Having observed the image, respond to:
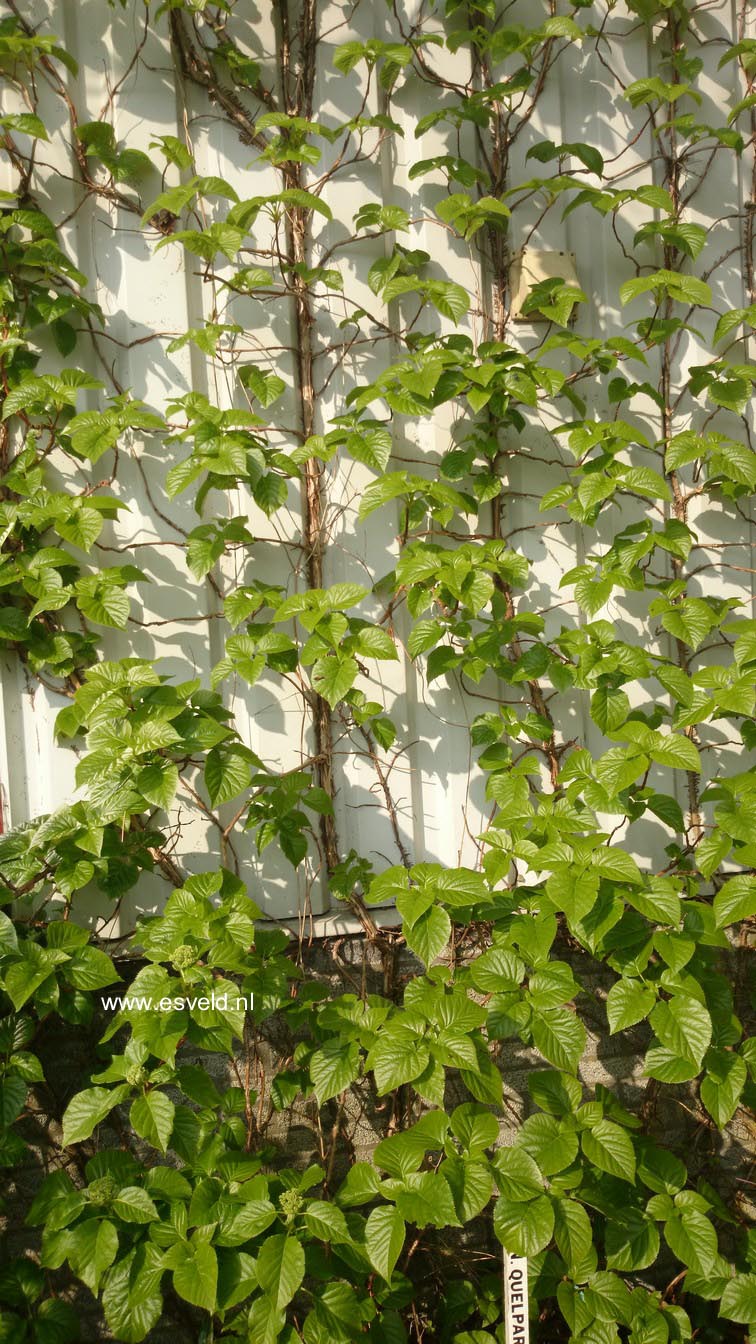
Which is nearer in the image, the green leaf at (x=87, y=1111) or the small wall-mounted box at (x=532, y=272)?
the green leaf at (x=87, y=1111)

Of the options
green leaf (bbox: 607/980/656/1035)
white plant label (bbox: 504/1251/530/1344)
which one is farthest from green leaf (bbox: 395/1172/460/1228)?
green leaf (bbox: 607/980/656/1035)

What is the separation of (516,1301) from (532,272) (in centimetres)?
207

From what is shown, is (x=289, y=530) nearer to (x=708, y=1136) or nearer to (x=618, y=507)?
(x=618, y=507)

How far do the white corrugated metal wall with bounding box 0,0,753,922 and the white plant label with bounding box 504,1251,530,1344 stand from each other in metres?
0.81

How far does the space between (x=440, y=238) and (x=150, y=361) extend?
72 cm

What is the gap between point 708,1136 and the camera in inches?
90.3

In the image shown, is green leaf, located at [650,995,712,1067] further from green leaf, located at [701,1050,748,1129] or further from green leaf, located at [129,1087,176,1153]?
green leaf, located at [129,1087,176,1153]

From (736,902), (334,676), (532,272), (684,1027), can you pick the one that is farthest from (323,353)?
(684,1027)

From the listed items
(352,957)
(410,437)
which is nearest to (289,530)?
(410,437)

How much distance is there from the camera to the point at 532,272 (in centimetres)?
222

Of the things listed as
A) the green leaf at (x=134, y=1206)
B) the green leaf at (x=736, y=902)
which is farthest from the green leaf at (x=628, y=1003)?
the green leaf at (x=134, y=1206)

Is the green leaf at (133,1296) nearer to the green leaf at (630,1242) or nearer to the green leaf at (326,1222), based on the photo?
the green leaf at (326,1222)

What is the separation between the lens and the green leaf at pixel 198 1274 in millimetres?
1549

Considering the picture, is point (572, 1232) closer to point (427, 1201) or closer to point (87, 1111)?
point (427, 1201)
